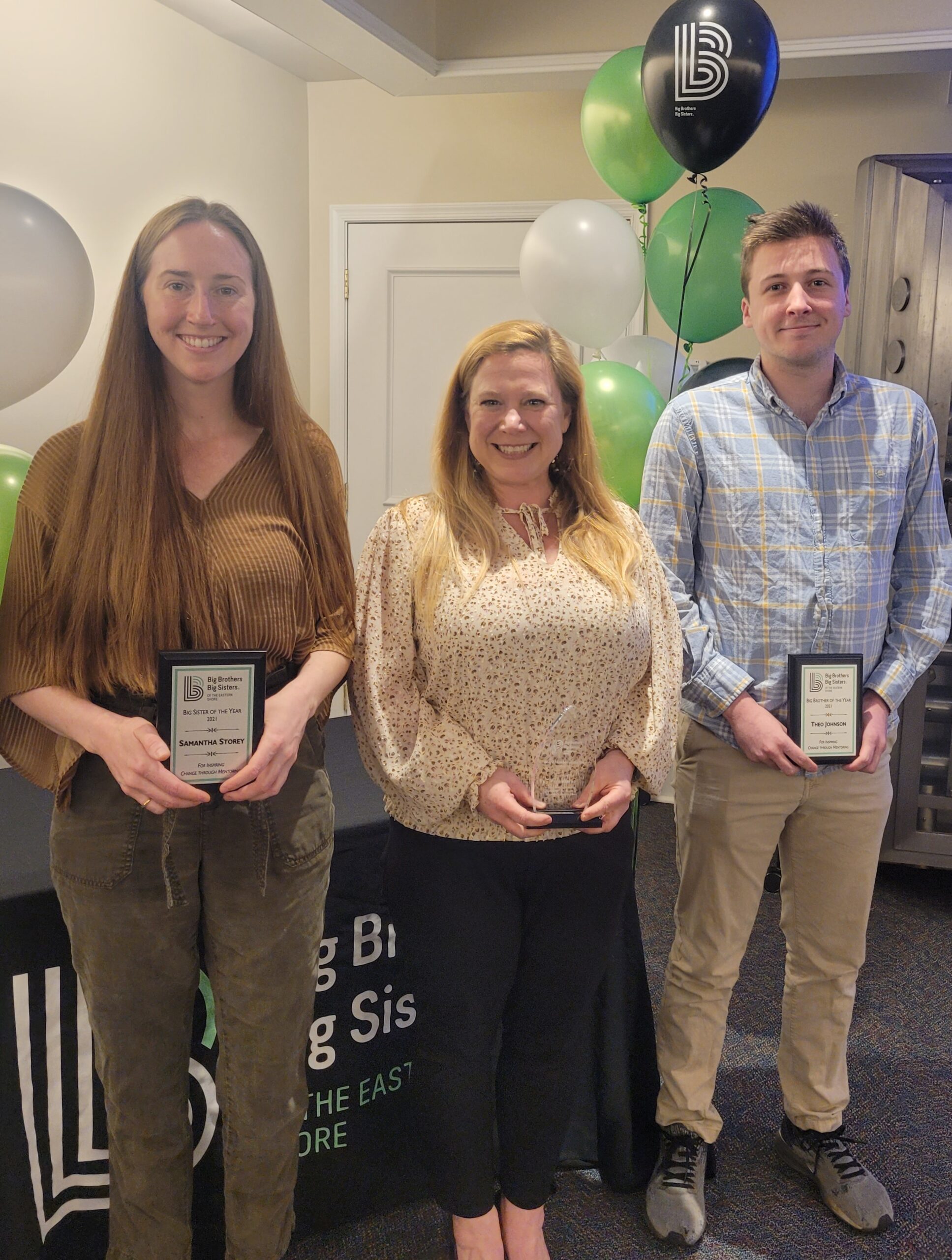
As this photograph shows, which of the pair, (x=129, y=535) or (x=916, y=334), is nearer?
(x=129, y=535)

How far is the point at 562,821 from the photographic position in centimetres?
134

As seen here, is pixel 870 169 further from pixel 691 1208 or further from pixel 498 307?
pixel 691 1208

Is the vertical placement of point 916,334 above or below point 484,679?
above

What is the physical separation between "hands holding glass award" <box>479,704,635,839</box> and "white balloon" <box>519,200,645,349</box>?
143 cm

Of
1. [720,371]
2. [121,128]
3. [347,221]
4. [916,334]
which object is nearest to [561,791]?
[720,371]

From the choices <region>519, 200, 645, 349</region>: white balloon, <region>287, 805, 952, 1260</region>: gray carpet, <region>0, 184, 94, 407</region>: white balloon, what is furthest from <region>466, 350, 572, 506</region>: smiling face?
<region>287, 805, 952, 1260</region>: gray carpet

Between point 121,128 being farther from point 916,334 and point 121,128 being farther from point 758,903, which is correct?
point 758,903

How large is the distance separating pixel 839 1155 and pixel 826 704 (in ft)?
2.79

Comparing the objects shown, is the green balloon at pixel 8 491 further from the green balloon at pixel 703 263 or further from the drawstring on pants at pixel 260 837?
the green balloon at pixel 703 263

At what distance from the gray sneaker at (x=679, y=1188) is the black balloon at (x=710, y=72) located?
1.88m

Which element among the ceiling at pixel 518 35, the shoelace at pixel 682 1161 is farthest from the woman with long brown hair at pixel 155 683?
the ceiling at pixel 518 35

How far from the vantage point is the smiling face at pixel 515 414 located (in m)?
1.41

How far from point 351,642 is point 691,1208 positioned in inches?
45.7

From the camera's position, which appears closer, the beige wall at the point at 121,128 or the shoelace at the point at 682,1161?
the shoelace at the point at 682,1161
